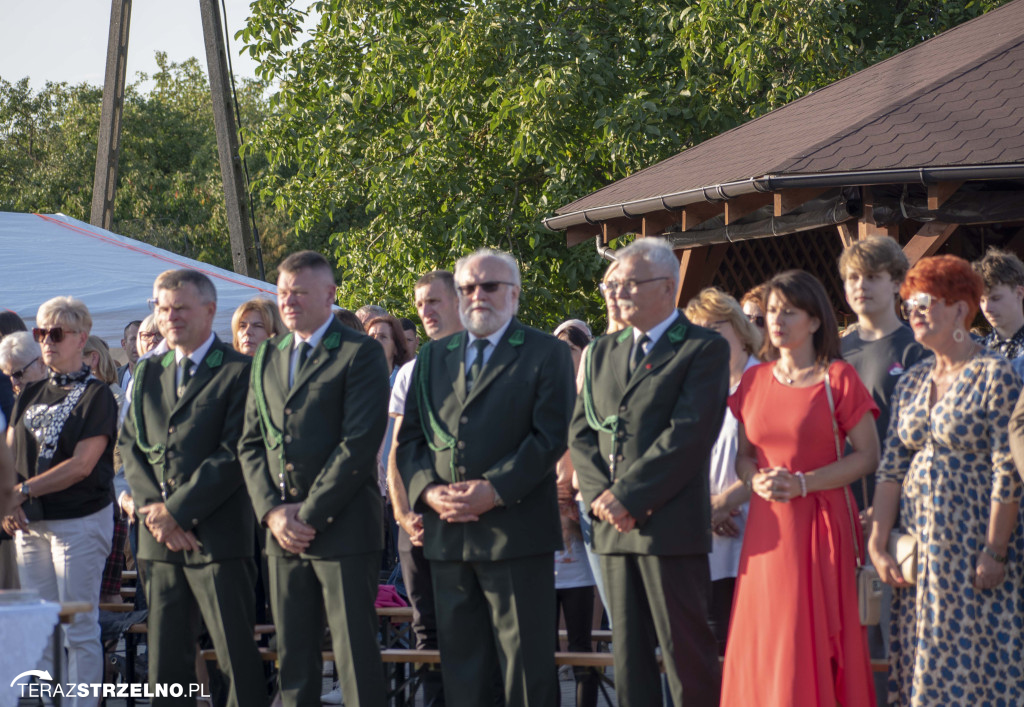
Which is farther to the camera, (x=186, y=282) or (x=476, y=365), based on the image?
(x=186, y=282)

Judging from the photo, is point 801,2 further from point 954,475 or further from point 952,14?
point 954,475

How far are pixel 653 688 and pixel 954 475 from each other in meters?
1.26

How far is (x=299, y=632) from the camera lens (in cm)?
455

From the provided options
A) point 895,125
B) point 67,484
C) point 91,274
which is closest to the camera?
point 67,484

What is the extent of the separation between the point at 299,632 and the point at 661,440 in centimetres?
158

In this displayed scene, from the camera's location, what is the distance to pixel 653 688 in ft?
13.8

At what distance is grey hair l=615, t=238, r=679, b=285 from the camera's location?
4.36 metres

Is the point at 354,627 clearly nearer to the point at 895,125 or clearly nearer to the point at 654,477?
the point at 654,477

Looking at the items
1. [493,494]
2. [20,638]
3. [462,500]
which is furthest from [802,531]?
[20,638]

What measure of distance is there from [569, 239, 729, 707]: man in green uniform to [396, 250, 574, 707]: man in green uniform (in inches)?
7.4

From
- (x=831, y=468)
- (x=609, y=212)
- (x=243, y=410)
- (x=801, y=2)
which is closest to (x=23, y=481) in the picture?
(x=243, y=410)

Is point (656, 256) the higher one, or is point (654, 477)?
point (656, 256)

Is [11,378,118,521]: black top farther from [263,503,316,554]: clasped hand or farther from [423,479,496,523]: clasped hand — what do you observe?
[423,479,496,523]: clasped hand

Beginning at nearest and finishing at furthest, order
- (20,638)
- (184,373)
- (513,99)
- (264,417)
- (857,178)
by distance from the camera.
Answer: (20,638)
(264,417)
(184,373)
(857,178)
(513,99)
